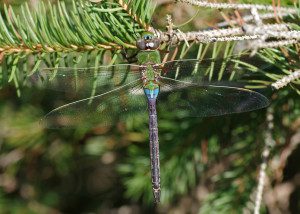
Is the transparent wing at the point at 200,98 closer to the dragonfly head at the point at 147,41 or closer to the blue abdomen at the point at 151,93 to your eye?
the blue abdomen at the point at 151,93

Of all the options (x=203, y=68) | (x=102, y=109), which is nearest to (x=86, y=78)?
(x=102, y=109)

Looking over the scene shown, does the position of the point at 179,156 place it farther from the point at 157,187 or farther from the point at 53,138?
the point at 53,138

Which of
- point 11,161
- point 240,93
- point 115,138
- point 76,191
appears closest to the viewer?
point 240,93

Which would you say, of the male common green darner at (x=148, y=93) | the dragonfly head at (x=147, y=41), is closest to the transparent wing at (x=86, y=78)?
the male common green darner at (x=148, y=93)

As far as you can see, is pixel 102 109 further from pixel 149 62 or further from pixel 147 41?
pixel 147 41

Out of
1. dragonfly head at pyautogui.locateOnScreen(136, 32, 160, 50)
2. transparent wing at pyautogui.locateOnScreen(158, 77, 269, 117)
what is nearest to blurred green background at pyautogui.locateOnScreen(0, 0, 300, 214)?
transparent wing at pyautogui.locateOnScreen(158, 77, 269, 117)

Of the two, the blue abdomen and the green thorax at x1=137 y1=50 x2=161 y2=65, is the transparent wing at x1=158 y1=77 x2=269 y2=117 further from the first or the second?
the green thorax at x1=137 y1=50 x2=161 y2=65

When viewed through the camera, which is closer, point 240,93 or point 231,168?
point 240,93

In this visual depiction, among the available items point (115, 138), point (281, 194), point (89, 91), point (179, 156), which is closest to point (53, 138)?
point (115, 138)
